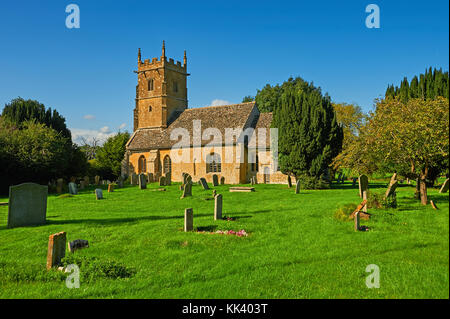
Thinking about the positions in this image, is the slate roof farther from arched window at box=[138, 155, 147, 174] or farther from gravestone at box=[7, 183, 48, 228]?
gravestone at box=[7, 183, 48, 228]

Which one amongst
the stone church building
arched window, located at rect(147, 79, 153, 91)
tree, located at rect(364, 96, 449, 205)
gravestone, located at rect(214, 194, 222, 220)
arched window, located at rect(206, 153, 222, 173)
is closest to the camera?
gravestone, located at rect(214, 194, 222, 220)


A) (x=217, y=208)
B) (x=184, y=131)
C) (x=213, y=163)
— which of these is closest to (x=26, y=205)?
(x=217, y=208)

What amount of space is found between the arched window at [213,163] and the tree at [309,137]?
9165 millimetres

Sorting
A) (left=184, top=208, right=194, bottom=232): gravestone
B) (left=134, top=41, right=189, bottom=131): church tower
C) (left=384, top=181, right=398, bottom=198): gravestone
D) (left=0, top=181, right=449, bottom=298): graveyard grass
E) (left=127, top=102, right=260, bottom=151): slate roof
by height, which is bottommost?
(left=0, top=181, right=449, bottom=298): graveyard grass

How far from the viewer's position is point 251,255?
289 inches

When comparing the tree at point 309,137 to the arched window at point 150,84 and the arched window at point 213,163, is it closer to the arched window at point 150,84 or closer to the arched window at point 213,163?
the arched window at point 213,163

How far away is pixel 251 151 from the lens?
32.4 m

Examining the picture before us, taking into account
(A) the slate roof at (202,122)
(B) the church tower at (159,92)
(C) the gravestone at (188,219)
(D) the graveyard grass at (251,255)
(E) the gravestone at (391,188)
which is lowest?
(D) the graveyard grass at (251,255)

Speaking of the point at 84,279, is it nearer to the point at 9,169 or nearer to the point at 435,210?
the point at 435,210

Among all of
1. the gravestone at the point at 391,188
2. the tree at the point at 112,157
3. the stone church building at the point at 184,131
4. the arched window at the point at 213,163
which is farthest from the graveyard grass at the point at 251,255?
the tree at the point at 112,157

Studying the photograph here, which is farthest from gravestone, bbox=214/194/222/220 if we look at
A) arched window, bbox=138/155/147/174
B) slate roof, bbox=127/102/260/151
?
arched window, bbox=138/155/147/174

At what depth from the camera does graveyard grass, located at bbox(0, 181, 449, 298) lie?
537 cm

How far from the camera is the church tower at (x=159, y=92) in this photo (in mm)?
39938
